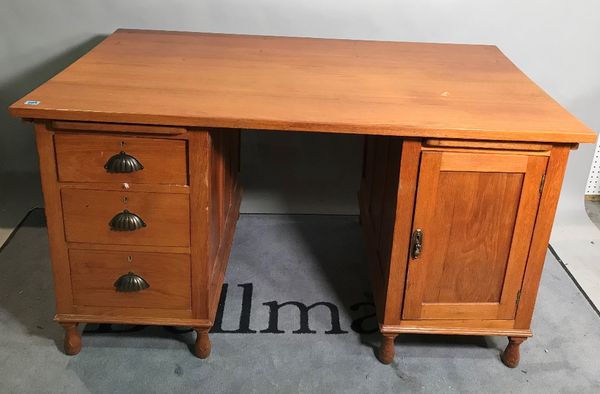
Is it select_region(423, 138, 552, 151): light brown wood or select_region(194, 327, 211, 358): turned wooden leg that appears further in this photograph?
select_region(194, 327, 211, 358): turned wooden leg

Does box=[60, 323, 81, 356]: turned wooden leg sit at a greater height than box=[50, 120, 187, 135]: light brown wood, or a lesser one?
lesser

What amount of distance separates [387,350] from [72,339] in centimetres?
83

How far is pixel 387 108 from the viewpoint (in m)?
1.51

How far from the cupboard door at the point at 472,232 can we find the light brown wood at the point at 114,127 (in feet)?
1.95

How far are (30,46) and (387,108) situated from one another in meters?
1.43

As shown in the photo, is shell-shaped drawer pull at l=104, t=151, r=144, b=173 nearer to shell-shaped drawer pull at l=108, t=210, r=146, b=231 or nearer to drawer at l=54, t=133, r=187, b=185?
drawer at l=54, t=133, r=187, b=185

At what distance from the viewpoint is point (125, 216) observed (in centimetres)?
152

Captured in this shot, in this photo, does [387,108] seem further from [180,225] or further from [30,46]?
[30,46]

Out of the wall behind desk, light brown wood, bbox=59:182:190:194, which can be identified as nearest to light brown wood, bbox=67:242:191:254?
light brown wood, bbox=59:182:190:194

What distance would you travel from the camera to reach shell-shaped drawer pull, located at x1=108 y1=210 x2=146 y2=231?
152cm

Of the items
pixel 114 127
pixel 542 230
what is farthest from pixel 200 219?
→ pixel 542 230

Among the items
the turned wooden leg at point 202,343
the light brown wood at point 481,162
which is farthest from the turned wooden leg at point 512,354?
the turned wooden leg at point 202,343

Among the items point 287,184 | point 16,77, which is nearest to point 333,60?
point 287,184

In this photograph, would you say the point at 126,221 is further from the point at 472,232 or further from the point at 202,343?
the point at 472,232
